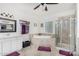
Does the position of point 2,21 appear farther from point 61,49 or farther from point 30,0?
point 61,49

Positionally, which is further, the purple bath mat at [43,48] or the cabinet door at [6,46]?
the purple bath mat at [43,48]

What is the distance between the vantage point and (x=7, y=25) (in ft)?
5.39

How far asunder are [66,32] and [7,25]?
0.99 m

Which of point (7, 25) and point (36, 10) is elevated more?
point (36, 10)

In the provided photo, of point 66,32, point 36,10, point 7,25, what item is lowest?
point 66,32

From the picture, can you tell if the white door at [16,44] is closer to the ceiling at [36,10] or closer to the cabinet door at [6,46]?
the cabinet door at [6,46]

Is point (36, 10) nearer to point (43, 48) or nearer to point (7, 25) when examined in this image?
point (7, 25)

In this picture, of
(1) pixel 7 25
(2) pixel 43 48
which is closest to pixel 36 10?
(1) pixel 7 25

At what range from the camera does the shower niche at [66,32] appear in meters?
1.68

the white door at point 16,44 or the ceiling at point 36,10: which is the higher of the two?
the ceiling at point 36,10

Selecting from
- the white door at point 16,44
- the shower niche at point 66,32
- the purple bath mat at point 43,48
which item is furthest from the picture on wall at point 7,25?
the shower niche at point 66,32

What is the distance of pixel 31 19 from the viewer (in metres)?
1.70

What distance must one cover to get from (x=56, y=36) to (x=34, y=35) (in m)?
0.37

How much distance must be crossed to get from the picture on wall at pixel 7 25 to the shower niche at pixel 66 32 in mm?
722
